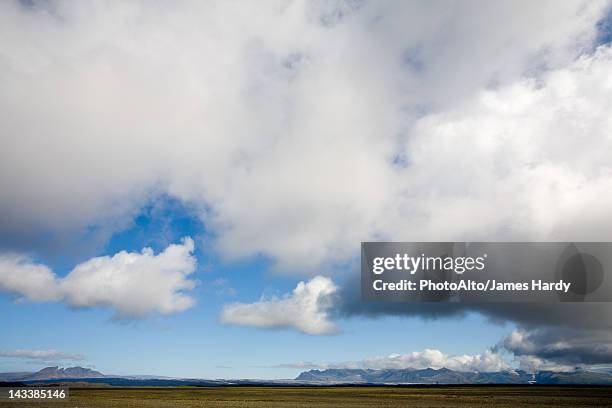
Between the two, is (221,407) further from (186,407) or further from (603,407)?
(603,407)

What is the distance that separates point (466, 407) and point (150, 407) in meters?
56.4

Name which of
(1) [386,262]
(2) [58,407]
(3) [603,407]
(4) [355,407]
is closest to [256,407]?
(4) [355,407]

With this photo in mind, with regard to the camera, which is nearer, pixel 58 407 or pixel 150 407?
pixel 58 407

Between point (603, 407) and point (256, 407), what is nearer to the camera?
point (603, 407)

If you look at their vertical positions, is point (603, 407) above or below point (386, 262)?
below

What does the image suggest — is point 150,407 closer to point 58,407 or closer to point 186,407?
point 186,407

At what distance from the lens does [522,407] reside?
262 feet

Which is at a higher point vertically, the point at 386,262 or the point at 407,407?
the point at 386,262

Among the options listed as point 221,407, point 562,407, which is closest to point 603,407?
point 562,407

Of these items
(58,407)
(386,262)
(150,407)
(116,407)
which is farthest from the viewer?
(150,407)

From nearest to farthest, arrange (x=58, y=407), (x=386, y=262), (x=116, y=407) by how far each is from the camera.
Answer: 1. (x=386, y=262)
2. (x=58, y=407)
3. (x=116, y=407)

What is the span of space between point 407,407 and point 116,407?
5009 centimetres

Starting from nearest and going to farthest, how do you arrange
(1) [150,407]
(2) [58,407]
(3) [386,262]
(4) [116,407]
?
(3) [386,262]
(2) [58,407]
(4) [116,407]
(1) [150,407]

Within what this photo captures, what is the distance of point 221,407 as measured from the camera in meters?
82.9
